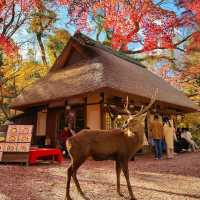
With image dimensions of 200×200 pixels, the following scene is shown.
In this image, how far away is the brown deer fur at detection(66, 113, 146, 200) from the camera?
432 centimetres

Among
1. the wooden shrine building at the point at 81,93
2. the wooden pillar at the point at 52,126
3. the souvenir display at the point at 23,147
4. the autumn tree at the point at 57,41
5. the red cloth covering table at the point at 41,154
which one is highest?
the autumn tree at the point at 57,41

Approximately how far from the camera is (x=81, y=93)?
11227 millimetres

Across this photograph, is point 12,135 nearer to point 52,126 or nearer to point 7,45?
point 52,126

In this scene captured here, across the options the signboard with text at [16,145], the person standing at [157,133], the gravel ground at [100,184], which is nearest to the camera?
the gravel ground at [100,184]

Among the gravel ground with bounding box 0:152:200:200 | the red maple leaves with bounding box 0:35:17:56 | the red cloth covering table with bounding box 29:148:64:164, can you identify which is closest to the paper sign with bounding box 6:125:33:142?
the red cloth covering table with bounding box 29:148:64:164

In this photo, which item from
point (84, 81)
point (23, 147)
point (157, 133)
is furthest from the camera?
point (84, 81)

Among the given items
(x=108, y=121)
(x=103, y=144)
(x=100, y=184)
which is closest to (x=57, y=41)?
(x=108, y=121)

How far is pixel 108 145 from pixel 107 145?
17mm

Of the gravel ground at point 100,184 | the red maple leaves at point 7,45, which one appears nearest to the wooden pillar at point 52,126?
the red maple leaves at point 7,45

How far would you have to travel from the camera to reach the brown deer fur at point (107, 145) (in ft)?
14.2

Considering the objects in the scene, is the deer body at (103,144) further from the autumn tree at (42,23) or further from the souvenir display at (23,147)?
the autumn tree at (42,23)

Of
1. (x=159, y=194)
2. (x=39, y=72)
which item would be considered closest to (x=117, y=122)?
(x=159, y=194)

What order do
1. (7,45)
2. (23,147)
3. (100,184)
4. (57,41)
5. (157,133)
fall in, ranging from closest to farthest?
(100,184), (23,147), (157,133), (7,45), (57,41)

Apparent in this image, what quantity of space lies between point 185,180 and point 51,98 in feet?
25.3
